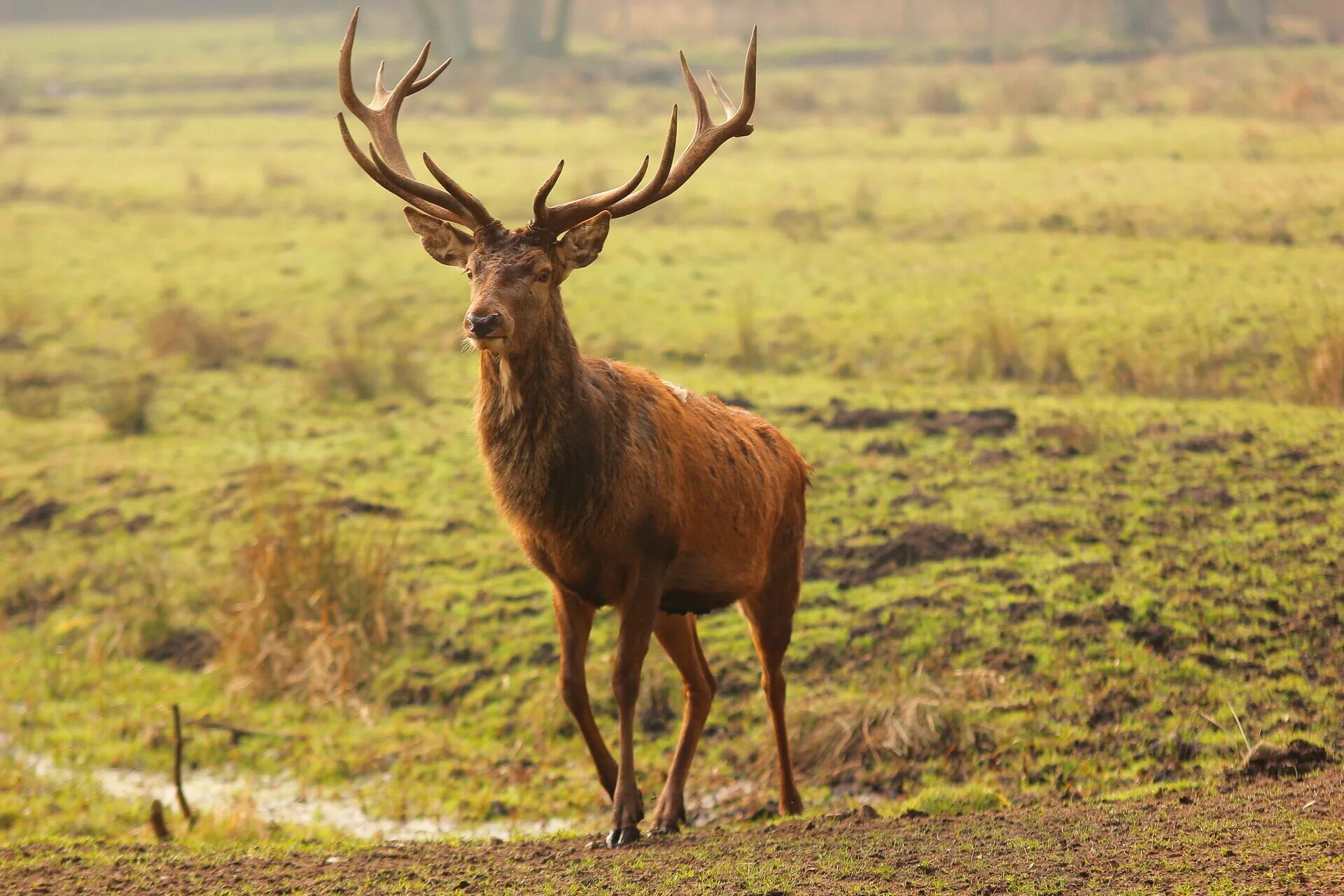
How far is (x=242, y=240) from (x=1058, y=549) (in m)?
13.6

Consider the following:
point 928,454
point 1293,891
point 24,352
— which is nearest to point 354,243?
point 24,352

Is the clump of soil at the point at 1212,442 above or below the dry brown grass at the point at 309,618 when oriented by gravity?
above

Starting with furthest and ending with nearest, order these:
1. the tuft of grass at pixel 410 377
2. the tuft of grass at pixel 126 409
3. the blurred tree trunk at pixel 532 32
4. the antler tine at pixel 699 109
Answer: the blurred tree trunk at pixel 532 32
the tuft of grass at pixel 410 377
the tuft of grass at pixel 126 409
the antler tine at pixel 699 109

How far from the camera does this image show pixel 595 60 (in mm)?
42562

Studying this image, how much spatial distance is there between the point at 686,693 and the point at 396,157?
9.22 ft

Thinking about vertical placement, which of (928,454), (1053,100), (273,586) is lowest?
(273,586)

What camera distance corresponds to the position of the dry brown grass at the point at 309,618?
32.6ft

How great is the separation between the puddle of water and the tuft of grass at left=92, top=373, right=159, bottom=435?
478cm

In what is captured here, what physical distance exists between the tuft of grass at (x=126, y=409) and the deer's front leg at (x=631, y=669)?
8290 millimetres

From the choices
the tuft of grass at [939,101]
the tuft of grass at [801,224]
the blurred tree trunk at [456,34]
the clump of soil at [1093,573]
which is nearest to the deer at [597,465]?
the clump of soil at [1093,573]

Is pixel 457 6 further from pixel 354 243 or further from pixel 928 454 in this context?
pixel 928 454

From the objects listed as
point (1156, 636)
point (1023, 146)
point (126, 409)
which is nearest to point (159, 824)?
point (1156, 636)

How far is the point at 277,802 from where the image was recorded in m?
8.72

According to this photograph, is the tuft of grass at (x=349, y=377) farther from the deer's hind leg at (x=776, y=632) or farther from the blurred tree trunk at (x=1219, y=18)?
the blurred tree trunk at (x=1219, y=18)
